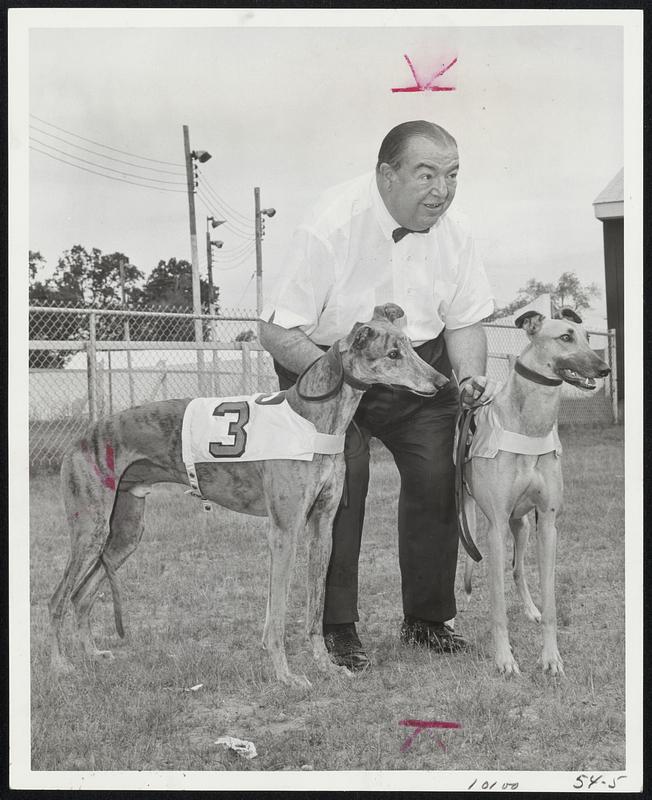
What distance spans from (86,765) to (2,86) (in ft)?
11.8

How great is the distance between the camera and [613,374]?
4602mm

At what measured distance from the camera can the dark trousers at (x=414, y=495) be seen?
16.8ft

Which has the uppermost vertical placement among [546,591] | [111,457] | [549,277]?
[549,277]

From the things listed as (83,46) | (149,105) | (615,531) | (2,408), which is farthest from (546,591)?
(83,46)

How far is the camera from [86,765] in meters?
4.23

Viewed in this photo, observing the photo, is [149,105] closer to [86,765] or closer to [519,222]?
[519,222]

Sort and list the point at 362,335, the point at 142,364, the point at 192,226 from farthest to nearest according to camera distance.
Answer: the point at 142,364
the point at 192,226
the point at 362,335

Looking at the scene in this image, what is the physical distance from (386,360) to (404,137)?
1.26m

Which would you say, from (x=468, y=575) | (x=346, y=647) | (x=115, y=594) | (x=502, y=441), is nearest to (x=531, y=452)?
(x=502, y=441)

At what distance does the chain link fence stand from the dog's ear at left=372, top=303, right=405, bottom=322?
0.75m

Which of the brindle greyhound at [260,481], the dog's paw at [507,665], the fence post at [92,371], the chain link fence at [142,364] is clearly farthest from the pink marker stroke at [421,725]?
the fence post at [92,371]

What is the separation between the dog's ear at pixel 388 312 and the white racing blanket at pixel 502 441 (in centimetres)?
73

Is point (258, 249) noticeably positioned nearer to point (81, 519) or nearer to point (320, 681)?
point (81, 519)

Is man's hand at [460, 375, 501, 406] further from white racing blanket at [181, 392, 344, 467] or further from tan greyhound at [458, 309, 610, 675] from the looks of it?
white racing blanket at [181, 392, 344, 467]
